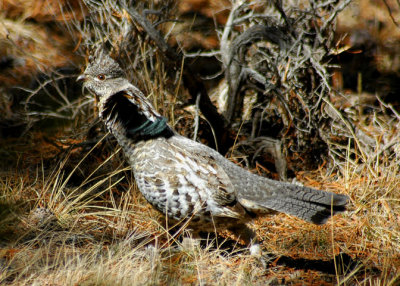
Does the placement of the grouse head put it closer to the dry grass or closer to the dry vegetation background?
the dry vegetation background

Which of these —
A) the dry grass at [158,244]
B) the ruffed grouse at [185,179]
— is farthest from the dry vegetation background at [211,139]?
the ruffed grouse at [185,179]

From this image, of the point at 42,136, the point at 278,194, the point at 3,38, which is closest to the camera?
the point at 278,194

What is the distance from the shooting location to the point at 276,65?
4492 millimetres

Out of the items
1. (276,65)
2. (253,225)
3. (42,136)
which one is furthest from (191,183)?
(42,136)

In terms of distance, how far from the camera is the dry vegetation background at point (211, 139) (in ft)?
10.3

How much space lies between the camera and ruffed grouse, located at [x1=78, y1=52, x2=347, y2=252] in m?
3.26

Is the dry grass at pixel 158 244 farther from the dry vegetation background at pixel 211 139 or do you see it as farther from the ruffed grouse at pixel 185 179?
the ruffed grouse at pixel 185 179

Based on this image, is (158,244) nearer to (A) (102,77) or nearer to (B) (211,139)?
(A) (102,77)

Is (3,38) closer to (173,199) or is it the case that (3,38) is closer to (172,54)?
(172,54)

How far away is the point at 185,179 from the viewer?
327 centimetres

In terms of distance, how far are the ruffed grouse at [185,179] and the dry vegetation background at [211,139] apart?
0.27 metres

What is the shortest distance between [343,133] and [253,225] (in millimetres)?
1714

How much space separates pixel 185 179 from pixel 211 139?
1.70 meters

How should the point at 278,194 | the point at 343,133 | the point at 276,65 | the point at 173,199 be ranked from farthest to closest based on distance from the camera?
the point at 343,133 < the point at 276,65 < the point at 278,194 < the point at 173,199
